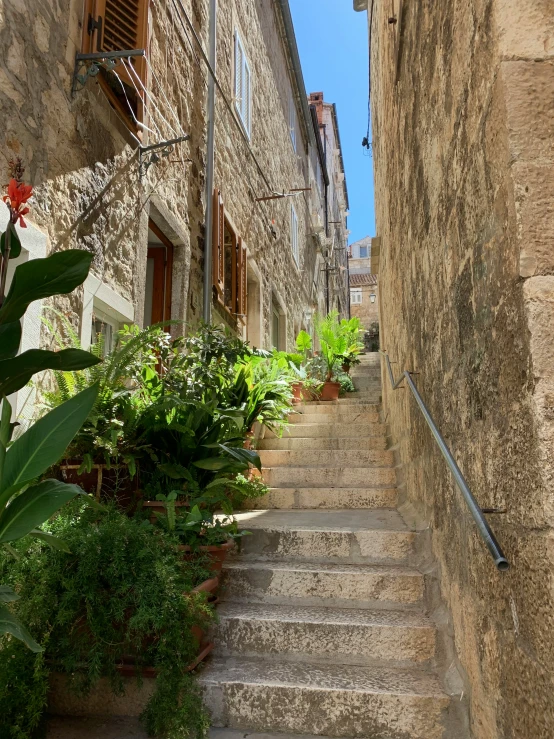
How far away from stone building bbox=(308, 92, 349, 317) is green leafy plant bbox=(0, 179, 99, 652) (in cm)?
1738

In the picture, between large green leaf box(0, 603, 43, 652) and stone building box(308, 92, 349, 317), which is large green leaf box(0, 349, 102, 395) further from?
stone building box(308, 92, 349, 317)

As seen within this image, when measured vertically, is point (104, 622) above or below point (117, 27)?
below

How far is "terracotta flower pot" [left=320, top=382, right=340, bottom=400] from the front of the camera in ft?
22.5

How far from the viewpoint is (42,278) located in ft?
5.61

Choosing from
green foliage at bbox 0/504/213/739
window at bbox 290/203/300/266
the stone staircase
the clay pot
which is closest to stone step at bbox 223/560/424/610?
the stone staircase

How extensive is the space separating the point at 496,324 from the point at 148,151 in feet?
13.4

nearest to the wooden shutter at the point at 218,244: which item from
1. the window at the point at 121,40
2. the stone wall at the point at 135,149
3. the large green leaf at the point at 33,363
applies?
the stone wall at the point at 135,149

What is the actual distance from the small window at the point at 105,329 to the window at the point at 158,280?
1.16m

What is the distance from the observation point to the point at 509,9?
1.39 meters

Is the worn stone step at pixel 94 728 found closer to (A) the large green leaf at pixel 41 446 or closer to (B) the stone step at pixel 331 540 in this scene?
(A) the large green leaf at pixel 41 446

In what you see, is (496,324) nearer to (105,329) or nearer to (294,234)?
(105,329)

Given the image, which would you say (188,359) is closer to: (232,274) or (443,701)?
(443,701)

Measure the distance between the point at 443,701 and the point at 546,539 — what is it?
1.22 meters

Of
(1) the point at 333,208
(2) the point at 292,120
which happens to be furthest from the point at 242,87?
(1) the point at 333,208
